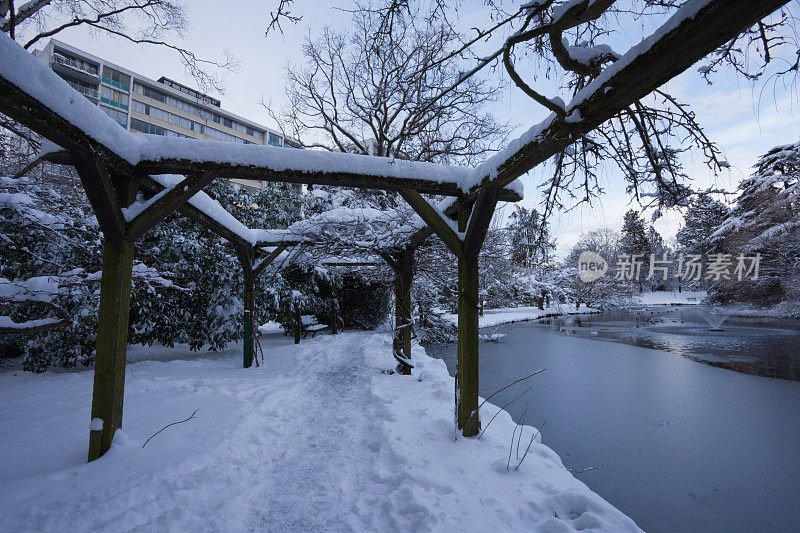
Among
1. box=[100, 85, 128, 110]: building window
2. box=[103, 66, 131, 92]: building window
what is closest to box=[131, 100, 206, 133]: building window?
box=[100, 85, 128, 110]: building window

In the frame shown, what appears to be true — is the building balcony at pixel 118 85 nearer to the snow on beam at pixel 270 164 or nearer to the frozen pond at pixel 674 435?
the snow on beam at pixel 270 164

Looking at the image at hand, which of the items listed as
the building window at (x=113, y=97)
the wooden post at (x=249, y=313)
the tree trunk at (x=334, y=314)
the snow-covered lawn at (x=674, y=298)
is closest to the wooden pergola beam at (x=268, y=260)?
the wooden post at (x=249, y=313)

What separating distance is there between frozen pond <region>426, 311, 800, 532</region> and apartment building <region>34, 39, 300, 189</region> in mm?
25563

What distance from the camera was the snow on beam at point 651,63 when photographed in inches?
48.0

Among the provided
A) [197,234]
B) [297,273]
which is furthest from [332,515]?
[297,273]

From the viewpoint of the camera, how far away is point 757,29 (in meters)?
1.89

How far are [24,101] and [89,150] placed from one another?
1.84 feet

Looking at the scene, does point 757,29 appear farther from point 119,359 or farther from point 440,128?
point 440,128

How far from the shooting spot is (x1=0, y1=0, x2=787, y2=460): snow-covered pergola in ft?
4.80

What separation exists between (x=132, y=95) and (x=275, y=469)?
36313 millimetres

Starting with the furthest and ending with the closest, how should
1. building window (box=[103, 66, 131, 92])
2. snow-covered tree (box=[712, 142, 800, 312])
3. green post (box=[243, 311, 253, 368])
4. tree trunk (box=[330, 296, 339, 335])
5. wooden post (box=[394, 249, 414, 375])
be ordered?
1. building window (box=[103, 66, 131, 92])
2. snow-covered tree (box=[712, 142, 800, 312])
3. tree trunk (box=[330, 296, 339, 335])
4. green post (box=[243, 311, 253, 368])
5. wooden post (box=[394, 249, 414, 375])

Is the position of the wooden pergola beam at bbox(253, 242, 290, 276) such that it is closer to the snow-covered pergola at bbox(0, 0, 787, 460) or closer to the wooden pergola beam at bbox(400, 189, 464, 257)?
the snow-covered pergola at bbox(0, 0, 787, 460)

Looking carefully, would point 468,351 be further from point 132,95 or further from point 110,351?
point 132,95

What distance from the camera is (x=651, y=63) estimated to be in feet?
4.79
